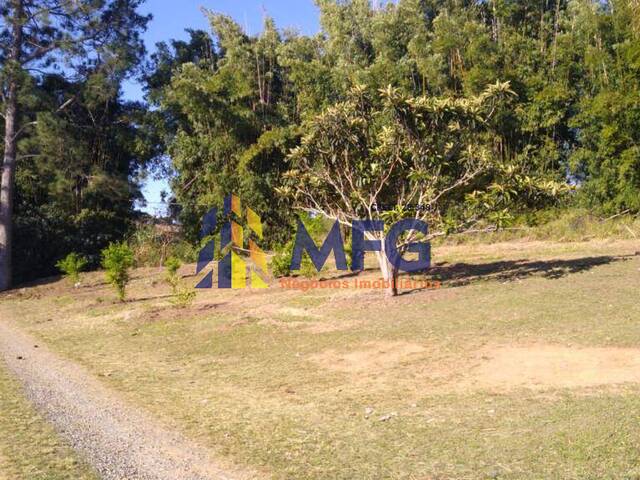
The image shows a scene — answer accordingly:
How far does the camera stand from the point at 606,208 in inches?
650

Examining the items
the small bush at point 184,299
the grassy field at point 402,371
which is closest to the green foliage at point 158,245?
the grassy field at point 402,371

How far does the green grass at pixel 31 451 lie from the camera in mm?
3590

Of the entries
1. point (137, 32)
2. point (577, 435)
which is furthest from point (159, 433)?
point (137, 32)

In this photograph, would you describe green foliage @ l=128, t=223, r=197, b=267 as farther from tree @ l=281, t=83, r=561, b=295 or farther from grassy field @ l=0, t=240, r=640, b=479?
tree @ l=281, t=83, r=561, b=295

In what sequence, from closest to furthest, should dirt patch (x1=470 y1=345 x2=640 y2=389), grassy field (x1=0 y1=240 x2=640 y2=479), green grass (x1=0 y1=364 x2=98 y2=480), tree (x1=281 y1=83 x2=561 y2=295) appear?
green grass (x1=0 y1=364 x2=98 y2=480) → grassy field (x1=0 y1=240 x2=640 y2=479) → dirt patch (x1=470 y1=345 x2=640 y2=389) → tree (x1=281 y1=83 x2=561 y2=295)

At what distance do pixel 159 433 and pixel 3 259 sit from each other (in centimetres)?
1599

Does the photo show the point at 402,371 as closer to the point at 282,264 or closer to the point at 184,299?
the point at 184,299

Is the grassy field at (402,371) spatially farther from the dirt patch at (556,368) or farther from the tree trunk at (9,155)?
the tree trunk at (9,155)

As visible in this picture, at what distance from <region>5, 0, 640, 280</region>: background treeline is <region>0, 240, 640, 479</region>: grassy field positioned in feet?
21.1

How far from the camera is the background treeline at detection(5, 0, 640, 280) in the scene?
16.6m

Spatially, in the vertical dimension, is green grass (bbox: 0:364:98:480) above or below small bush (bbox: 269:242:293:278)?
below

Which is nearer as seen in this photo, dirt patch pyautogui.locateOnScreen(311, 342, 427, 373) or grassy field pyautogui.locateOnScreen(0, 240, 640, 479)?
grassy field pyautogui.locateOnScreen(0, 240, 640, 479)

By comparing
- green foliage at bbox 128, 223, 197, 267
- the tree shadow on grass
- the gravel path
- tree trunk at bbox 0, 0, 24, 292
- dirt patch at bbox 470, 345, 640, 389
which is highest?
tree trunk at bbox 0, 0, 24, 292

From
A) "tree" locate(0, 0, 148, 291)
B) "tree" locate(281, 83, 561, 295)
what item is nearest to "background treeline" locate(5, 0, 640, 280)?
"tree" locate(0, 0, 148, 291)
